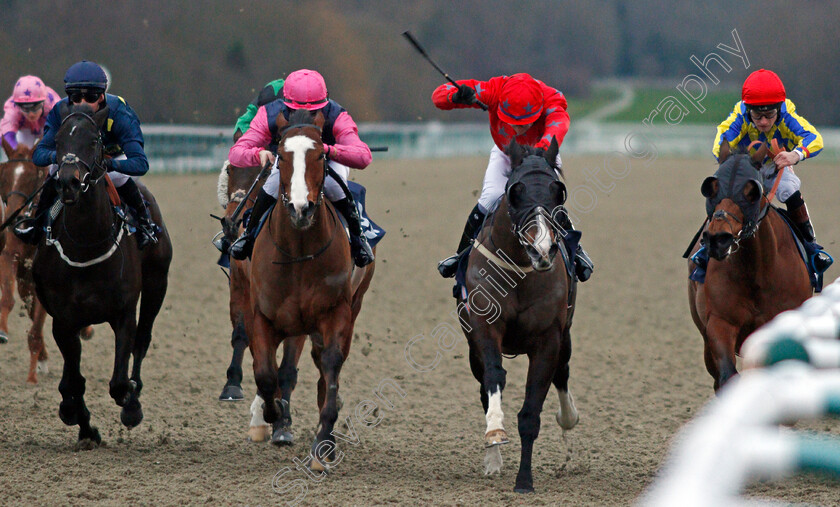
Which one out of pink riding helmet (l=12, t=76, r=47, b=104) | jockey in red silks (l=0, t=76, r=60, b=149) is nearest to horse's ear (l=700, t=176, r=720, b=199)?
jockey in red silks (l=0, t=76, r=60, b=149)

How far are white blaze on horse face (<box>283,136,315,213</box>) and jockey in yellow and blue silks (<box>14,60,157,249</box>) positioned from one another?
1183mm

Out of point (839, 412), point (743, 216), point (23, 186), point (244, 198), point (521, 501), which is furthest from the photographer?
point (23, 186)

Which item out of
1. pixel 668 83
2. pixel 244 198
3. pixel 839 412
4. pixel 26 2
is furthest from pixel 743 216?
pixel 668 83

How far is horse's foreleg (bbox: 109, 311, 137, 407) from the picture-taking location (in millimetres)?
5996

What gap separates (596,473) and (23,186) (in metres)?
5.24

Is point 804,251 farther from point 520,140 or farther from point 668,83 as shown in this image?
point 668,83

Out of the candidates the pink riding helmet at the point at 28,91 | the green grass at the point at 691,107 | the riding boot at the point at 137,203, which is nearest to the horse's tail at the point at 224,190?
the riding boot at the point at 137,203

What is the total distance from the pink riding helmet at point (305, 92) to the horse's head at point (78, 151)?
1.03 m

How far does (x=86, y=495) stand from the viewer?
4.96 metres

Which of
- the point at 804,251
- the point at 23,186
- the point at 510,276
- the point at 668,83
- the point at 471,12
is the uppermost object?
the point at 668,83

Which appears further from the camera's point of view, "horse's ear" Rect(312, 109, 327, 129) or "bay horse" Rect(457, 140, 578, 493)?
"horse's ear" Rect(312, 109, 327, 129)

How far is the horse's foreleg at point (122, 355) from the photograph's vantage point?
5996 millimetres

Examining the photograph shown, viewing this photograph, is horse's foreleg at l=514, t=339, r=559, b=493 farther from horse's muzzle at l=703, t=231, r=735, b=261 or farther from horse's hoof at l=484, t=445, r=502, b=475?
horse's muzzle at l=703, t=231, r=735, b=261

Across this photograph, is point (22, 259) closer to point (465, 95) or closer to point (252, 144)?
point (252, 144)
